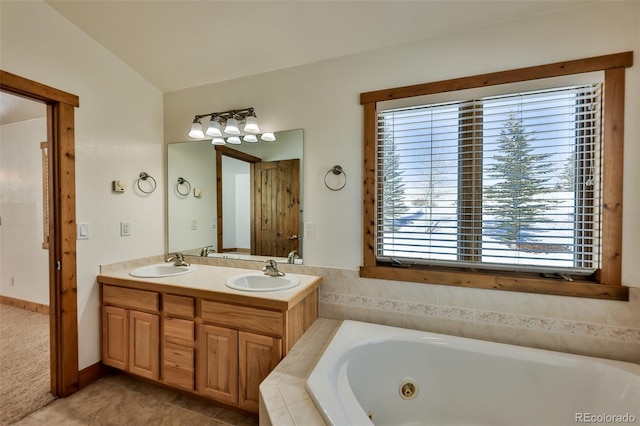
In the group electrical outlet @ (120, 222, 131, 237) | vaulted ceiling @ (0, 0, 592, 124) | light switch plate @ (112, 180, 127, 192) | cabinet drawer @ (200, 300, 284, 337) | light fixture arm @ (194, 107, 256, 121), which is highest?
vaulted ceiling @ (0, 0, 592, 124)

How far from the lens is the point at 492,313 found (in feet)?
5.40

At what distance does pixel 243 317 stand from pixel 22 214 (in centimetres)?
369

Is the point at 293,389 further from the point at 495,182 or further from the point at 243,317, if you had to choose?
the point at 495,182

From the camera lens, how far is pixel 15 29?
163 centimetres

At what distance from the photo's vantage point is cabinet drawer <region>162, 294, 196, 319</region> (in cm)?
177

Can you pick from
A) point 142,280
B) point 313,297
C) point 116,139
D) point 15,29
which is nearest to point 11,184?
point 116,139

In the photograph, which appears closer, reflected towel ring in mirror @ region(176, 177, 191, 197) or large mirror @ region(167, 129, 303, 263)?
large mirror @ region(167, 129, 303, 263)

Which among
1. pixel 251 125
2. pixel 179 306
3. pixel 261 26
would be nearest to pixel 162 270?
pixel 179 306

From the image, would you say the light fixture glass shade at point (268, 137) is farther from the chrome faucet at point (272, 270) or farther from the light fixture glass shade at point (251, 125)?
the chrome faucet at point (272, 270)

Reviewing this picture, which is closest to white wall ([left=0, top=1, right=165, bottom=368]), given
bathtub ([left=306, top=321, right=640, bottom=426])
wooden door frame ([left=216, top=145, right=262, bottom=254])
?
wooden door frame ([left=216, top=145, right=262, bottom=254])

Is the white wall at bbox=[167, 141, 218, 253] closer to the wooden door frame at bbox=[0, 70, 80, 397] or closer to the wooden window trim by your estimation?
the wooden door frame at bbox=[0, 70, 80, 397]

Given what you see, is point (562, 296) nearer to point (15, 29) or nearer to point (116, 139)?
point (116, 139)

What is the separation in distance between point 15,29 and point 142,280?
1.69m

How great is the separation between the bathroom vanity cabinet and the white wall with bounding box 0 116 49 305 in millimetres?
2157
